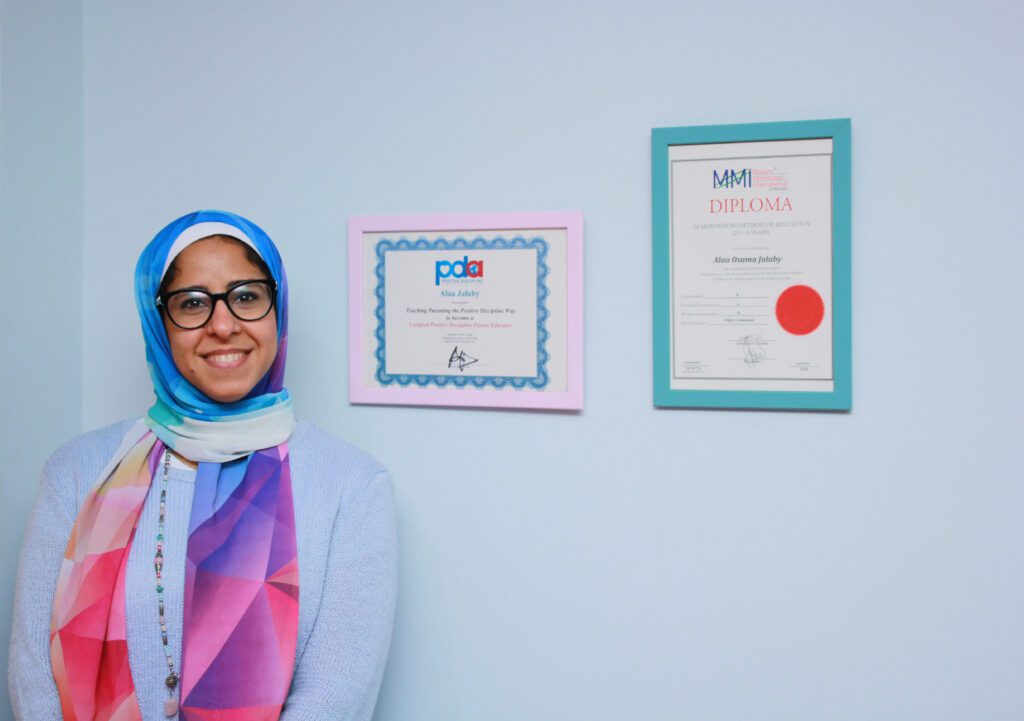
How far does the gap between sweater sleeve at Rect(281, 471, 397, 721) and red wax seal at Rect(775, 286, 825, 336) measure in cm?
69

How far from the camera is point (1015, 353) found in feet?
3.46

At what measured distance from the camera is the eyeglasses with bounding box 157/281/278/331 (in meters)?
1.01

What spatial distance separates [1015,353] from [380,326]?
0.99 meters

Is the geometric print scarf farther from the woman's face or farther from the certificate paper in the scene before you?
the certificate paper

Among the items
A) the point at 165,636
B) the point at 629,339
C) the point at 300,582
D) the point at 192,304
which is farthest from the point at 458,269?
the point at 165,636

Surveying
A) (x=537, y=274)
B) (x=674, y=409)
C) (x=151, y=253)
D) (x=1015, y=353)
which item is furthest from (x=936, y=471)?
(x=151, y=253)

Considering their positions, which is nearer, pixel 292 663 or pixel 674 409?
pixel 292 663

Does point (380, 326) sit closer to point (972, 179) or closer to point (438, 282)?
point (438, 282)

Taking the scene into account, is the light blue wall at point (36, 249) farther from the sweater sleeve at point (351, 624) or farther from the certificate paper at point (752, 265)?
the certificate paper at point (752, 265)

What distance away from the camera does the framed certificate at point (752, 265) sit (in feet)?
3.57

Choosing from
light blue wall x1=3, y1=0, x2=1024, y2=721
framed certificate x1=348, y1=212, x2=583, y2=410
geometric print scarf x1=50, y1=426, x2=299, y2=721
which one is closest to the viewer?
geometric print scarf x1=50, y1=426, x2=299, y2=721

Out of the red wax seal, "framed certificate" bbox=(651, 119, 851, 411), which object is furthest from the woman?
the red wax seal

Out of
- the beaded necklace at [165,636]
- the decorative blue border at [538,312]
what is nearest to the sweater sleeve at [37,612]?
the beaded necklace at [165,636]
